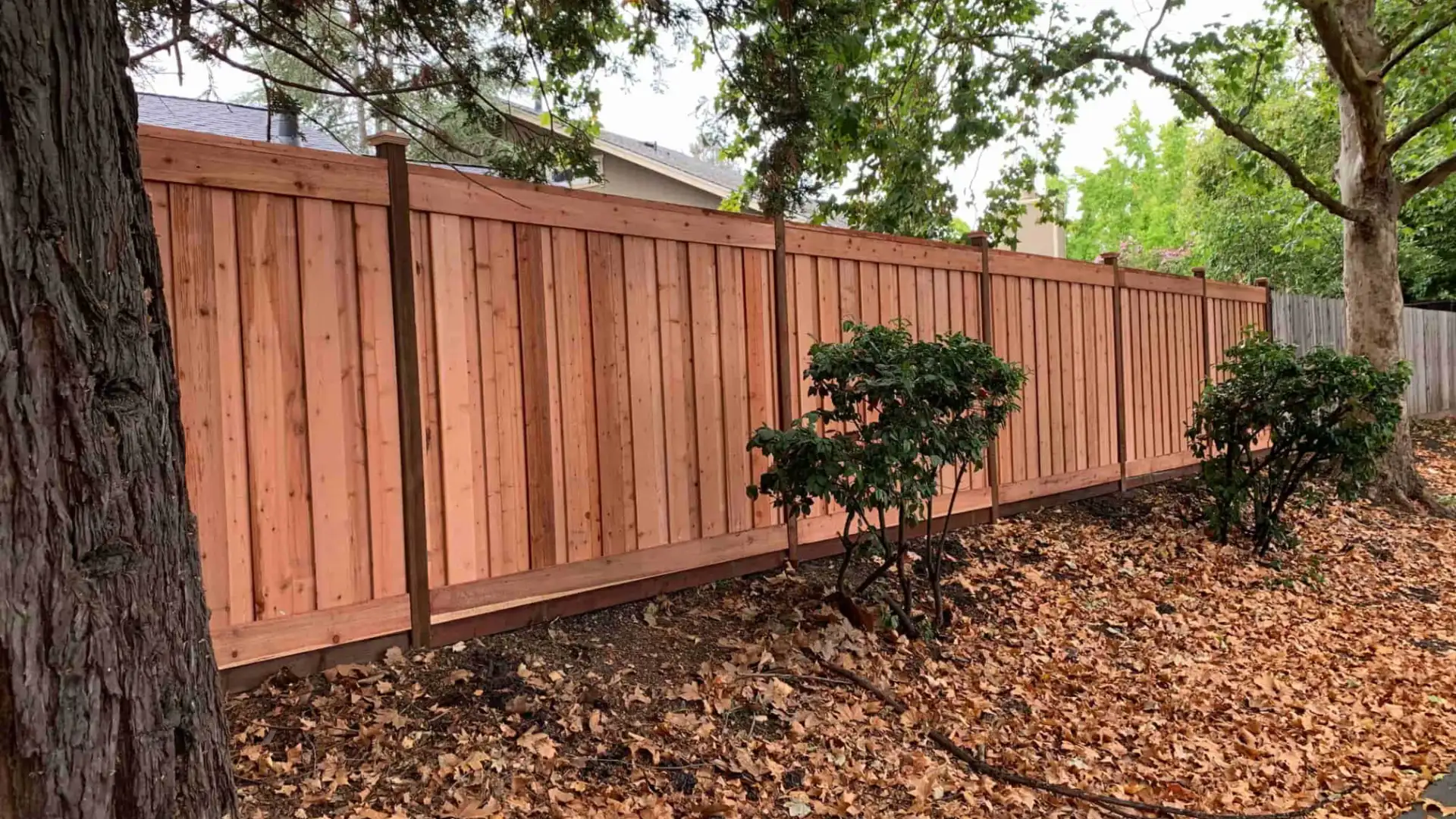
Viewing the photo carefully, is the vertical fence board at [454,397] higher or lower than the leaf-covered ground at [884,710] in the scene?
higher

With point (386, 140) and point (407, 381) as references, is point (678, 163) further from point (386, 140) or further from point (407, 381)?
point (407, 381)

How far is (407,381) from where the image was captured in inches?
143

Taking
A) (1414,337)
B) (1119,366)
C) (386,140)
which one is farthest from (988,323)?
(1414,337)

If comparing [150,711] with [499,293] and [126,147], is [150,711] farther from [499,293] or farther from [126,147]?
[499,293]

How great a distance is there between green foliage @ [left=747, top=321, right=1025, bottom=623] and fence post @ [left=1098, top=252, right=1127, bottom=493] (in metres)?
3.63

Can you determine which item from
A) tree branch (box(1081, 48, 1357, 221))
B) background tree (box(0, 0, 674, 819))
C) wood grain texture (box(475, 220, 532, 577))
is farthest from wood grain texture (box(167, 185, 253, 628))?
tree branch (box(1081, 48, 1357, 221))

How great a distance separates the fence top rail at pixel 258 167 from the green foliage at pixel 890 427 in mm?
2003

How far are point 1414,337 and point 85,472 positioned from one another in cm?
1679

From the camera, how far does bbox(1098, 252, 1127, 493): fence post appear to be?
776 cm

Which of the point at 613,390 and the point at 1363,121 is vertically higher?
the point at 1363,121

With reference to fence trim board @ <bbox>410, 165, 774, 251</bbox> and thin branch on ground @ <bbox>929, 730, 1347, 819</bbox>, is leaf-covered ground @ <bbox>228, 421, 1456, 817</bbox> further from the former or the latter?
fence trim board @ <bbox>410, 165, 774, 251</bbox>

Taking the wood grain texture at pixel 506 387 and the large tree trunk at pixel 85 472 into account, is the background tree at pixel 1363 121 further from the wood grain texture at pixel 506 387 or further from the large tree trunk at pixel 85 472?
the large tree trunk at pixel 85 472

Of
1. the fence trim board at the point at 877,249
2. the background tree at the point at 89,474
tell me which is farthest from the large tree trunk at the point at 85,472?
the fence trim board at the point at 877,249

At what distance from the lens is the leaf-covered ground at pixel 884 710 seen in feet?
9.89
